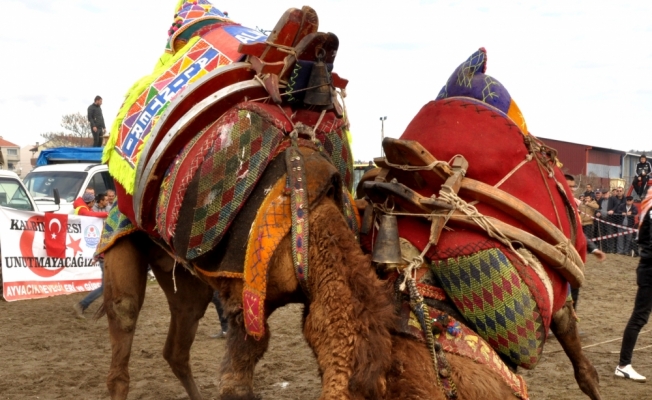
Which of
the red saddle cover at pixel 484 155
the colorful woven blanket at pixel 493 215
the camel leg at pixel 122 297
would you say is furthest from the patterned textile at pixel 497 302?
the camel leg at pixel 122 297

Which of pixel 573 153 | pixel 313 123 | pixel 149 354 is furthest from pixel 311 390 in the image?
pixel 573 153

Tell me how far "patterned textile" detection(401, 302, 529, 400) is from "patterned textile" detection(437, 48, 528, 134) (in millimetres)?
1078

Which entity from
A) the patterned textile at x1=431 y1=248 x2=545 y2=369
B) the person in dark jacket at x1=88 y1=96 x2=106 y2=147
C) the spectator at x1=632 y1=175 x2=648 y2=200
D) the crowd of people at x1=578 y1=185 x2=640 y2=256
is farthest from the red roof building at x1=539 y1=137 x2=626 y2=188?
the patterned textile at x1=431 y1=248 x2=545 y2=369

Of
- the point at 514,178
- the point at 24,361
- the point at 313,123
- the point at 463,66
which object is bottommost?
the point at 24,361

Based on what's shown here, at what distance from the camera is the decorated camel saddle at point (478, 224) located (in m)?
2.46

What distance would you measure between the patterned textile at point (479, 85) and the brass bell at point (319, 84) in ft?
1.84

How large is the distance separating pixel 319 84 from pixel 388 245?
0.92 metres

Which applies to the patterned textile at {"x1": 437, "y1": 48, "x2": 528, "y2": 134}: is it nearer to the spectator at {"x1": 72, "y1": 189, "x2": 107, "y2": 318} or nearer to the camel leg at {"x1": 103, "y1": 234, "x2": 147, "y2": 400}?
the camel leg at {"x1": 103, "y1": 234, "x2": 147, "y2": 400}

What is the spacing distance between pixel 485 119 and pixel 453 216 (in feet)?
1.71

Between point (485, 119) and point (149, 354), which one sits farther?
point (149, 354)

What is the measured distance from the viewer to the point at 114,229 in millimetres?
4047

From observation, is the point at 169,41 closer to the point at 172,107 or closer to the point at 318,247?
the point at 172,107

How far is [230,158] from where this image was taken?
9.34 feet

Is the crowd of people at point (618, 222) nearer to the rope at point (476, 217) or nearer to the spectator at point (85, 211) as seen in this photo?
the spectator at point (85, 211)
